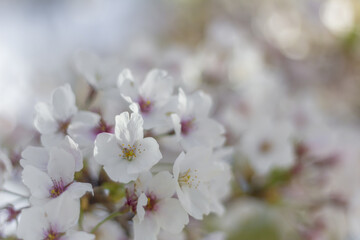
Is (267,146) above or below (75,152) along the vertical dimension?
below

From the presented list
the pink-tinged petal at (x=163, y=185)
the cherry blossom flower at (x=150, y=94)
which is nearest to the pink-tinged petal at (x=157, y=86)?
the cherry blossom flower at (x=150, y=94)

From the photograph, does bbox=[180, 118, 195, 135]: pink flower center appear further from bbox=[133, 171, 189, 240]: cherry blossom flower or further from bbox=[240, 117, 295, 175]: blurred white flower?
bbox=[240, 117, 295, 175]: blurred white flower

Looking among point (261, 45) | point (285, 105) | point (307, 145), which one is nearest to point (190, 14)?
point (261, 45)

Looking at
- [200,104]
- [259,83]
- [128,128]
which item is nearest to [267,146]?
[259,83]

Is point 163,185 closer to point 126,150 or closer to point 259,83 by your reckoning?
point 126,150

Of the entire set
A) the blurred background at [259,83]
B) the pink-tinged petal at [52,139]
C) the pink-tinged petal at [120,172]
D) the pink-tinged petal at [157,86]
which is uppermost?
the pink-tinged petal at [157,86]

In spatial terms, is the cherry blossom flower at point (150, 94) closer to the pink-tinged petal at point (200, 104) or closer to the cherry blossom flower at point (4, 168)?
the pink-tinged petal at point (200, 104)
